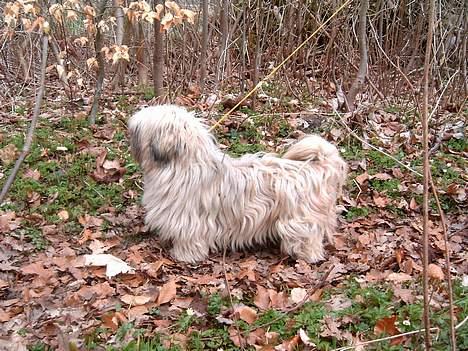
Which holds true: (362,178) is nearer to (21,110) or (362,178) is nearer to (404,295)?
(404,295)

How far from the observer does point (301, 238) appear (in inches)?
163

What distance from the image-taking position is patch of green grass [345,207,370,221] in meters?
4.80

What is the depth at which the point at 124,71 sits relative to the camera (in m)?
8.20

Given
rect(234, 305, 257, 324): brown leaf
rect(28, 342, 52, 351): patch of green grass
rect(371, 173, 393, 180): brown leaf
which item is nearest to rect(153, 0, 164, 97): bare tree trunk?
rect(371, 173, 393, 180): brown leaf

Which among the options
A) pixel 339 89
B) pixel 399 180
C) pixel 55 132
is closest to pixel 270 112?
pixel 339 89

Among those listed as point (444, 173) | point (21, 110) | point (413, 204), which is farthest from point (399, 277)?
point (21, 110)

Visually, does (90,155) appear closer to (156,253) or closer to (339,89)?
(156,253)

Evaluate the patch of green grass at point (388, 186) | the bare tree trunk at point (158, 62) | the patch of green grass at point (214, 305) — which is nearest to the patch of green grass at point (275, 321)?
the patch of green grass at point (214, 305)

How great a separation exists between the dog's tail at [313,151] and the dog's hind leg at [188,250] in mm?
1015

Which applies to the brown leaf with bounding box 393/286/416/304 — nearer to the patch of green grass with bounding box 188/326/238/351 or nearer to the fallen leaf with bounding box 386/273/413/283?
the fallen leaf with bounding box 386/273/413/283

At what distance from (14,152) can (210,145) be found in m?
2.24

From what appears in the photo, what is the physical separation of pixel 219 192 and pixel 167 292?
885 mm

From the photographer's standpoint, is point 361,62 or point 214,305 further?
point 361,62

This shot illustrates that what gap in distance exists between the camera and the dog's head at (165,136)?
3971mm
